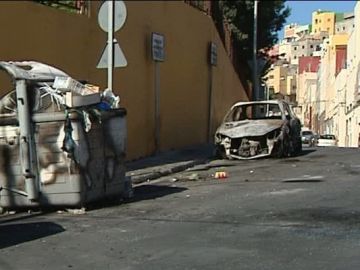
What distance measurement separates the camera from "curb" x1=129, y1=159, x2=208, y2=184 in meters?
13.0

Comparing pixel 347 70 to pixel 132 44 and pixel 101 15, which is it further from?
pixel 101 15

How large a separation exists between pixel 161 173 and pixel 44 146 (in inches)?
205

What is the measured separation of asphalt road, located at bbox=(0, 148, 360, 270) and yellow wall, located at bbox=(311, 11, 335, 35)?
301 feet

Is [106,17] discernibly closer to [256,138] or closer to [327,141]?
[256,138]

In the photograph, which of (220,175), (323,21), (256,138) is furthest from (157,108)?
(323,21)

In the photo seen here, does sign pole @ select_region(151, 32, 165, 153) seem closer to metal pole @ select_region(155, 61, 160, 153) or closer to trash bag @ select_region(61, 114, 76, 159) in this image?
metal pole @ select_region(155, 61, 160, 153)

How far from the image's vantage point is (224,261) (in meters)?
6.34

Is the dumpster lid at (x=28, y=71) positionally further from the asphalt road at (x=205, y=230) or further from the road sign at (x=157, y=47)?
the road sign at (x=157, y=47)

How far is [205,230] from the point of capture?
309 inches

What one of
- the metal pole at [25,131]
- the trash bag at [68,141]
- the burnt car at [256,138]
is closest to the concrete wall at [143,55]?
the burnt car at [256,138]

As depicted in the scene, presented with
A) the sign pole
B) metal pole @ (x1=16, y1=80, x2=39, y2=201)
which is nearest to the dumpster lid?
metal pole @ (x1=16, y1=80, x2=39, y2=201)

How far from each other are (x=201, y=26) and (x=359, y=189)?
1272 cm

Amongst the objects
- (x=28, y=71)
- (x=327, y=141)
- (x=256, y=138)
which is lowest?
(x=327, y=141)

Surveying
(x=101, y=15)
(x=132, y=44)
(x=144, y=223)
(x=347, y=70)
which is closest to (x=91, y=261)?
(x=144, y=223)
